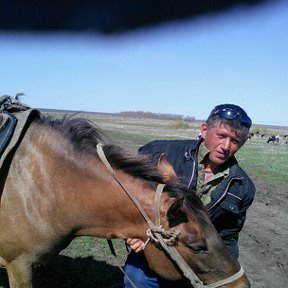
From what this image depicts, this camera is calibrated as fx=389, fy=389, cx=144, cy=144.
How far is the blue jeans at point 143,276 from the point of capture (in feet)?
10.7

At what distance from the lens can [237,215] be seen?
11.1 feet

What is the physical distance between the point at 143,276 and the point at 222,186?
3.36ft

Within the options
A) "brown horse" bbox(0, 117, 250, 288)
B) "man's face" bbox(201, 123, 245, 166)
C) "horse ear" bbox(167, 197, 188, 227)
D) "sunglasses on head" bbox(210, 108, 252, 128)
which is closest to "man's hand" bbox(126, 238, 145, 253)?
"brown horse" bbox(0, 117, 250, 288)

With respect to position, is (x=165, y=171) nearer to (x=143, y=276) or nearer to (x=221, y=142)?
(x=221, y=142)

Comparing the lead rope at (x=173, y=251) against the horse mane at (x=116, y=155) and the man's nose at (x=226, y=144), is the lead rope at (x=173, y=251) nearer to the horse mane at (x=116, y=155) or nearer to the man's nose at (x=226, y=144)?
the horse mane at (x=116, y=155)

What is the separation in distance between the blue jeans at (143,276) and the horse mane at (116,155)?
0.91m

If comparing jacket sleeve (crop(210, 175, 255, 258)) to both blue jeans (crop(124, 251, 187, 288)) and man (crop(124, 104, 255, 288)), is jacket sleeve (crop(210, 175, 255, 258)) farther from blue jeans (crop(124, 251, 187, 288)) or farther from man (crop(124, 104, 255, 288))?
blue jeans (crop(124, 251, 187, 288))

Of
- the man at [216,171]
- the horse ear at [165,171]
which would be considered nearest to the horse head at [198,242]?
the horse ear at [165,171]

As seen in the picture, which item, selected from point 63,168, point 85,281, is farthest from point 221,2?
point 85,281

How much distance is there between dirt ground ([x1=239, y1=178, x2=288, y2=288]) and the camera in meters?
5.56

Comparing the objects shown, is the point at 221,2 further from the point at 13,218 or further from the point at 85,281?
the point at 85,281

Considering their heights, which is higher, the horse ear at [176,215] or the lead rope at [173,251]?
the horse ear at [176,215]

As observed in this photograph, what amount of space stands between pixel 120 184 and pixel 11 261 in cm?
A: 106

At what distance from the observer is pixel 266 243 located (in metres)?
7.28
